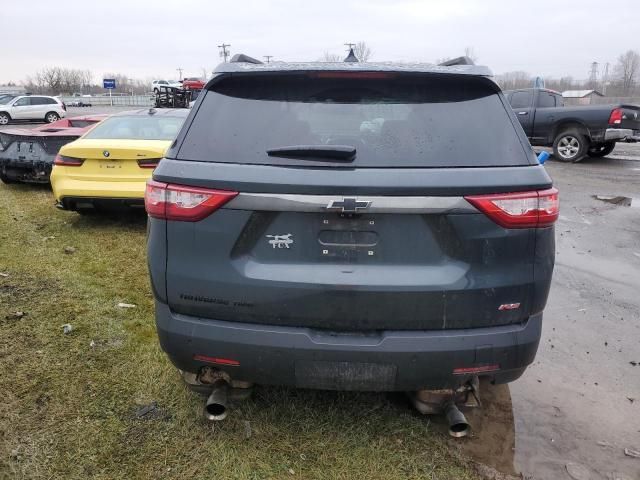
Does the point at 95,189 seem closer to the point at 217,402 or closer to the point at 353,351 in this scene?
the point at 217,402

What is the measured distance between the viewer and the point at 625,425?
2900 mm

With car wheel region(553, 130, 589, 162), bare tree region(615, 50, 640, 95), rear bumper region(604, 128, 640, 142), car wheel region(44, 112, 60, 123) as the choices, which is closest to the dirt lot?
rear bumper region(604, 128, 640, 142)

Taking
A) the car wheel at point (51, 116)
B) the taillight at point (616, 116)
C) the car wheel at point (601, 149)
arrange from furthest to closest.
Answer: the car wheel at point (51, 116) → the car wheel at point (601, 149) → the taillight at point (616, 116)

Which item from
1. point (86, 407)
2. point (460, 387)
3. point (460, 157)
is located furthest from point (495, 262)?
point (86, 407)

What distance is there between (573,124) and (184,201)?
44.2 ft

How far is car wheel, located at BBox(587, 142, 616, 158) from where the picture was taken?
1370cm

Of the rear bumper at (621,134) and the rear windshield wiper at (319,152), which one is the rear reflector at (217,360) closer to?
the rear windshield wiper at (319,152)

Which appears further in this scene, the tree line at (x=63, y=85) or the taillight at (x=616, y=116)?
the tree line at (x=63, y=85)

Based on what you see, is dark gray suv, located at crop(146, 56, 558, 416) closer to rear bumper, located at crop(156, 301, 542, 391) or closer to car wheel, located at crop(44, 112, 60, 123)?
rear bumper, located at crop(156, 301, 542, 391)

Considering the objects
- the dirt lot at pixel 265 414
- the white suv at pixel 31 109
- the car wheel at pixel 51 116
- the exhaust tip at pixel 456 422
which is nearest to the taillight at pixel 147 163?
the dirt lot at pixel 265 414

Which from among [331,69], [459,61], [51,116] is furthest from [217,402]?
[51,116]

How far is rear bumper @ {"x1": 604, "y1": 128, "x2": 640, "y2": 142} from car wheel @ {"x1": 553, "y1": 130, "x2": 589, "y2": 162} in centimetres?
61

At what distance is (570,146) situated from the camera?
13484 millimetres

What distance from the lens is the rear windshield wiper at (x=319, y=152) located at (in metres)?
2.17
